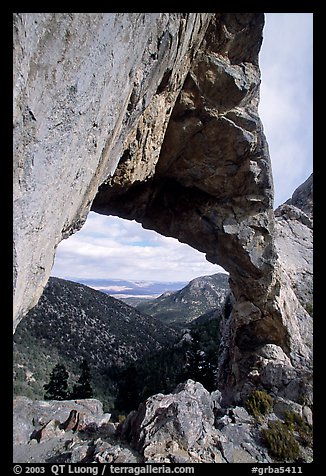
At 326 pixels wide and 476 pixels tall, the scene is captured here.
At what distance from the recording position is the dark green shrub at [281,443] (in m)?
6.62

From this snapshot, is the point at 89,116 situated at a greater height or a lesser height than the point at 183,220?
lesser

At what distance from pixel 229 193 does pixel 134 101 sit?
756 cm

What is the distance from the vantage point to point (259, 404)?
29.0 ft

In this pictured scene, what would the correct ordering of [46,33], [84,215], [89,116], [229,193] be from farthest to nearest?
[229,193]
[84,215]
[89,116]
[46,33]

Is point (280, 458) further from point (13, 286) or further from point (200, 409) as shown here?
point (13, 286)

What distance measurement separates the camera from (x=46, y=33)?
3.00 metres

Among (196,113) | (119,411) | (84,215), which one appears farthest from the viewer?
(119,411)

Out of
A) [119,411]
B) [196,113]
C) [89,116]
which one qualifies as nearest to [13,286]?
[89,116]

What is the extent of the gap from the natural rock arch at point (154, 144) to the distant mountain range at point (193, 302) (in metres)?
63.1

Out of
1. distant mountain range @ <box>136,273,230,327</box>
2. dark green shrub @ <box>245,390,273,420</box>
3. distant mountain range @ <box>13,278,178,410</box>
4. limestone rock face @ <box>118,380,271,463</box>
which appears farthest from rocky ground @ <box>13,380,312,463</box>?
distant mountain range @ <box>136,273,230,327</box>

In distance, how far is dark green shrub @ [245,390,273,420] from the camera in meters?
8.57

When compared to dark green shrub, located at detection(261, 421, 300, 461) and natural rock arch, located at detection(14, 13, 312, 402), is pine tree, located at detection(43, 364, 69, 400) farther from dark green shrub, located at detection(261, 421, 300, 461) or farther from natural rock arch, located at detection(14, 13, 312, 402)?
dark green shrub, located at detection(261, 421, 300, 461)

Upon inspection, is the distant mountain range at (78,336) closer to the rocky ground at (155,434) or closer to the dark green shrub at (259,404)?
the rocky ground at (155,434)

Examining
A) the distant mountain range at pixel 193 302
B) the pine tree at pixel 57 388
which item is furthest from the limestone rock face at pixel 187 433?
the distant mountain range at pixel 193 302
